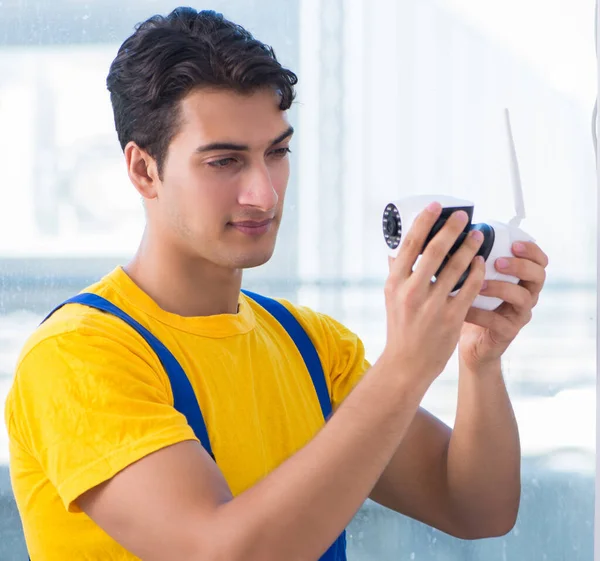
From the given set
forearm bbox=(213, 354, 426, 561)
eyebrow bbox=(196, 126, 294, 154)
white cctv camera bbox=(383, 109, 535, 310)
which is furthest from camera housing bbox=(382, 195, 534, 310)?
eyebrow bbox=(196, 126, 294, 154)

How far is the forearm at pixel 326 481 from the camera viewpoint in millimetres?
691

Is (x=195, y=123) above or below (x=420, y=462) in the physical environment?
above

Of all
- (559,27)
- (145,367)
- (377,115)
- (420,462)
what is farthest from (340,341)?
(559,27)

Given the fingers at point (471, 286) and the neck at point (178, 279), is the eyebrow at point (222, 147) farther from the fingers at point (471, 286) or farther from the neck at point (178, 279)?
the fingers at point (471, 286)

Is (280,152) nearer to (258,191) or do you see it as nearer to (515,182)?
(258,191)

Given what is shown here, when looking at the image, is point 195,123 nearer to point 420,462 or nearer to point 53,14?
point 420,462

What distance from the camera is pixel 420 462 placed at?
1045mm

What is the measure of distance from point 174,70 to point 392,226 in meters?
0.32

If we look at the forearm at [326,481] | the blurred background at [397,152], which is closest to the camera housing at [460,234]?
the forearm at [326,481]

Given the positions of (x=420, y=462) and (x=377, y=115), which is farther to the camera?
(x=377, y=115)

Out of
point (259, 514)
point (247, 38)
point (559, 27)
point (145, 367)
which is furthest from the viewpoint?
point (559, 27)

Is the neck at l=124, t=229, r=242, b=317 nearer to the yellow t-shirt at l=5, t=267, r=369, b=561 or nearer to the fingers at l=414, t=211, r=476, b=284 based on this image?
the yellow t-shirt at l=5, t=267, r=369, b=561

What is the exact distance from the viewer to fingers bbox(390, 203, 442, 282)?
2.36ft

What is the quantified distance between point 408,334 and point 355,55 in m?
0.83
